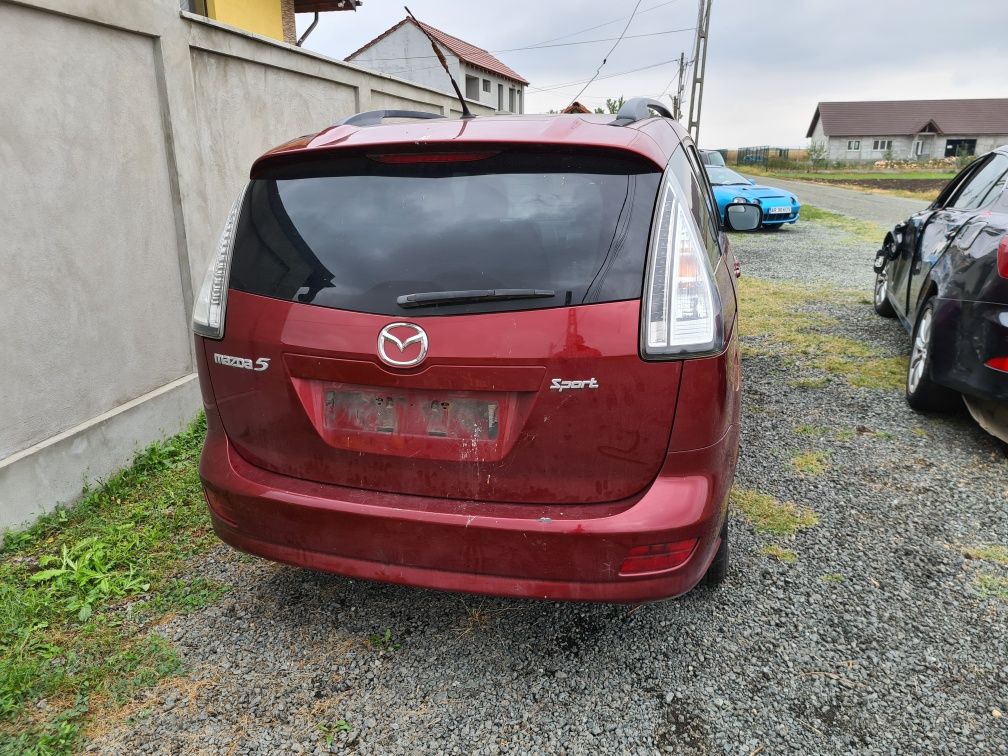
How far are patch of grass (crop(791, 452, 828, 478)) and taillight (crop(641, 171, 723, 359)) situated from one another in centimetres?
215

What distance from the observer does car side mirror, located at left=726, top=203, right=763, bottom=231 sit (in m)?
3.74

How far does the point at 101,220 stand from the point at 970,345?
15.1 feet

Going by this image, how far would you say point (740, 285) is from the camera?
912 centimetres

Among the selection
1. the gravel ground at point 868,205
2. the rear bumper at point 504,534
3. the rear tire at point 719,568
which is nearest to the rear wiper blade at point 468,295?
the rear bumper at point 504,534

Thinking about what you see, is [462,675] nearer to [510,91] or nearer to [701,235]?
[701,235]

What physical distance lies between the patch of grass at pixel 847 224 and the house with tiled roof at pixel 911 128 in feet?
197

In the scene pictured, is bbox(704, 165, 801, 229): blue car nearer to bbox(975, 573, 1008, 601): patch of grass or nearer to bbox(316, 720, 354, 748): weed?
bbox(975, 573, 1008, 601): patch of grass

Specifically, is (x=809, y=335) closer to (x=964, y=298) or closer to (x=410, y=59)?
(x=964, y=298)

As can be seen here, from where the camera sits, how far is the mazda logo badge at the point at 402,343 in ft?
6.32

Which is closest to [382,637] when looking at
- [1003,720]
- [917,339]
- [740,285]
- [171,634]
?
[171,634]

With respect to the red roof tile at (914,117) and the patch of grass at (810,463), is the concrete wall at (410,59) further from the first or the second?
the red roof tile at (914,117)

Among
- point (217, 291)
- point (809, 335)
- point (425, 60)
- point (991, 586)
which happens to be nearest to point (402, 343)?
point (217, 291)

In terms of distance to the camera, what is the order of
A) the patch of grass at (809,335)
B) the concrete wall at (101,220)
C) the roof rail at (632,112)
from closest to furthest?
the roof rail at (632,112), the concrete wall at (101,220), the patch of grass at (809,335)

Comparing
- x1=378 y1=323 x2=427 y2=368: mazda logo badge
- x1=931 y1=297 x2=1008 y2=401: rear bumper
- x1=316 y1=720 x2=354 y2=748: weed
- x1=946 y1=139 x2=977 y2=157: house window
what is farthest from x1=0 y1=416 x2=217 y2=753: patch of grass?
x1=946 y1=139 x2=977 y2=157: house window
